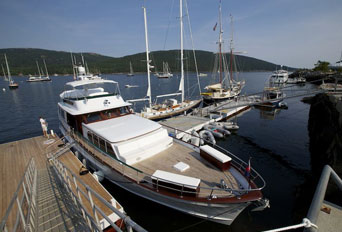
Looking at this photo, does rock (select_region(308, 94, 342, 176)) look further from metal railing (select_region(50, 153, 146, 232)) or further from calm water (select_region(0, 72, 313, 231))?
metal railing (select_region(50, 153, 146, 232))

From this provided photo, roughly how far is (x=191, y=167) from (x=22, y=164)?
38.3ft

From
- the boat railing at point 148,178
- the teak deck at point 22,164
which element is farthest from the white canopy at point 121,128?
the teak deck at point 22,164

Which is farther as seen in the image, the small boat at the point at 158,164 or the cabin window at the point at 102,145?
the cabin window at the point at 102,145

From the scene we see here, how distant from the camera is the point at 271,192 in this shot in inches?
444

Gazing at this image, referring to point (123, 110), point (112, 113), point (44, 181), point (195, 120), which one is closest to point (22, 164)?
point (44, 181)

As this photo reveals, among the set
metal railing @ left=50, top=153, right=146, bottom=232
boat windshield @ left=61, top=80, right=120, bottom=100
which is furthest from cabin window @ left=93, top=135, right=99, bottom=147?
boat windshield @ left=61, top=80, right=120, bottom=100

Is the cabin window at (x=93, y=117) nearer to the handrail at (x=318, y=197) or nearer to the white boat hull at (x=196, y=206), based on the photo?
the white boat hull at (x=196, y=206)

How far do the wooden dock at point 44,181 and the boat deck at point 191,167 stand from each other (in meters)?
2.79

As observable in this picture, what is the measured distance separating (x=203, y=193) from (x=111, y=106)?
9.77m

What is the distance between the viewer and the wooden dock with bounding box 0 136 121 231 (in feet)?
18.7

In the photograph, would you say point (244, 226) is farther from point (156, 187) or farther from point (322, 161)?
point (322, 161)

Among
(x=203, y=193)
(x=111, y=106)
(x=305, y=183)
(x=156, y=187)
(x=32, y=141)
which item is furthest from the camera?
(x=32, y=141)

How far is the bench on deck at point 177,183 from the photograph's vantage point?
23.4 feet

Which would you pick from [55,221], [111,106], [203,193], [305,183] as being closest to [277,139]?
[305,183]
